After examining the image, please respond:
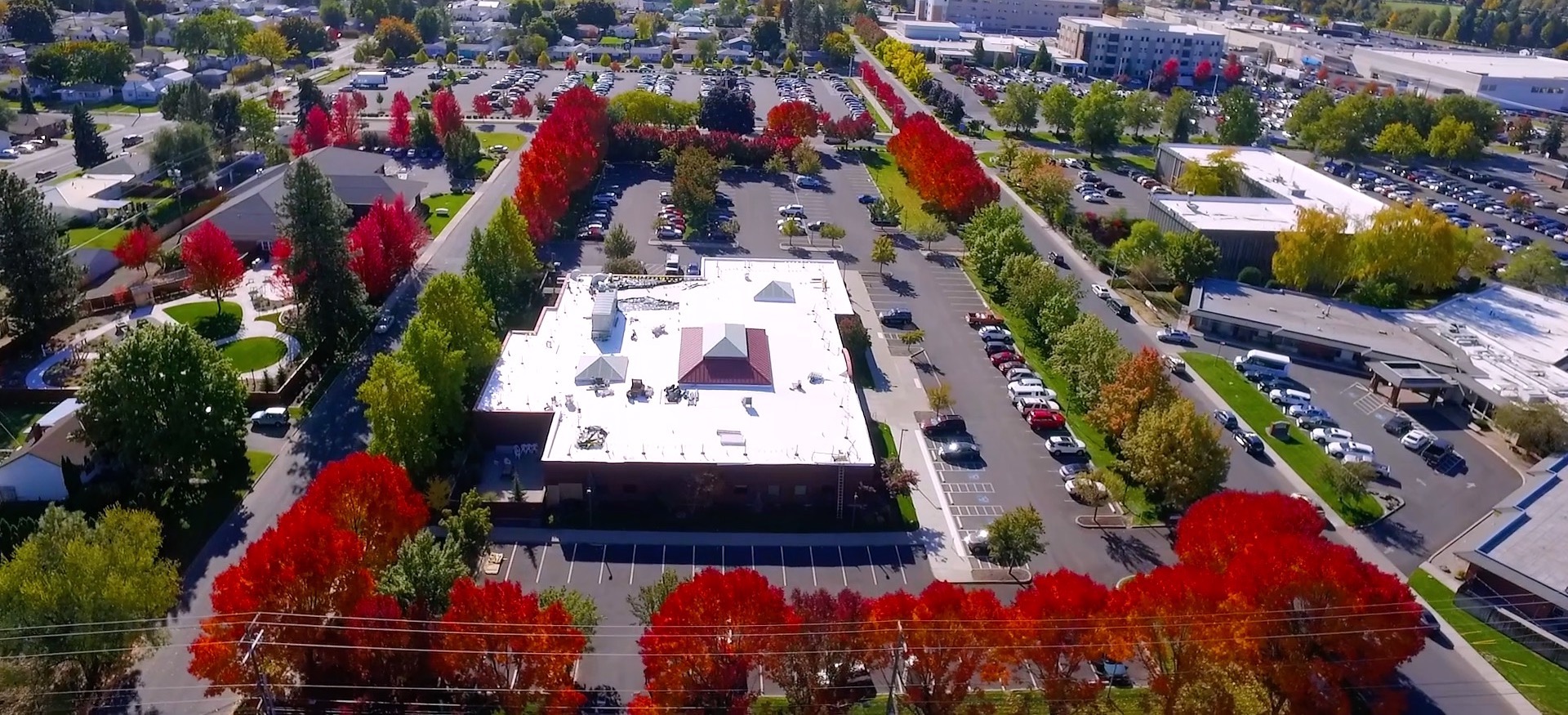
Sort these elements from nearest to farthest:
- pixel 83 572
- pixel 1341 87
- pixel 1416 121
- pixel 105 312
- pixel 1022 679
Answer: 1. pixel 83 572
2. pixel 1022 679
3. pixel 105 312
4. pixel 1416 121
5. pixel 1341 87

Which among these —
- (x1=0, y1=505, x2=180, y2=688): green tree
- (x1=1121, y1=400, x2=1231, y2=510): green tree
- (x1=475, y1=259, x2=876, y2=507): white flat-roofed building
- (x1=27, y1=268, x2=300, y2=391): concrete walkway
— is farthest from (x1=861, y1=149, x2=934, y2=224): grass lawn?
(x1=0, y1=505, x2=180, y2=688): green tree

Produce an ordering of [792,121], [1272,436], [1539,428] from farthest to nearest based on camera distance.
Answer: [792,121] → [1272,436] → [1539,428]

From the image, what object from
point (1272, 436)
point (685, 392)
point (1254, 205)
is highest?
point (1254, 205)

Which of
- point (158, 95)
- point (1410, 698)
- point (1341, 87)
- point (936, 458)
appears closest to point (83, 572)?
point (936, 458)

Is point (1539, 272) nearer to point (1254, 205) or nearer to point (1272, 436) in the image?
point (1254, 205)

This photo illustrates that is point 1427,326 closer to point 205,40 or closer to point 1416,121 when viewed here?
point 1416,121

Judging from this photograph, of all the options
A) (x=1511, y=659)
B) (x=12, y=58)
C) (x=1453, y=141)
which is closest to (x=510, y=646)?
(x=1511, y=659)
